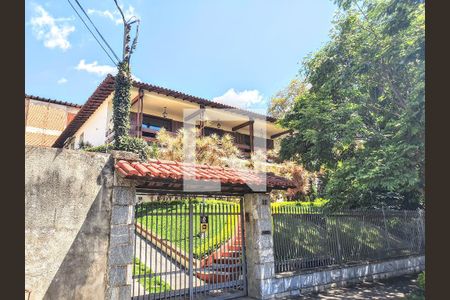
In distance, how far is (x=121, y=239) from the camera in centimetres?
575

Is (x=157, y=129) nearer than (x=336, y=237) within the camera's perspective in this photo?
No

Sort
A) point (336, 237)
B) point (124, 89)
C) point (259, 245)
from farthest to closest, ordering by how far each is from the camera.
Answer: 1. point (336, 237)
2. point (259, 245)
3. point (124, 89)

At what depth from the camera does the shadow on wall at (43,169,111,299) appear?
5.13 metres

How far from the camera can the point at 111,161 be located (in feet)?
19.5

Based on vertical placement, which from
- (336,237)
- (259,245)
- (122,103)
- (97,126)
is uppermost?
(97,126)

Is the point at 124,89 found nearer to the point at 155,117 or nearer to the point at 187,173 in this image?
the point at 187,173

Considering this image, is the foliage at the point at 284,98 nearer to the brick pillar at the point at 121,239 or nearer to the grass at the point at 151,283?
the grass at the point at 151,283

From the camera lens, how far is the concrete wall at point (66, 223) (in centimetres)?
498

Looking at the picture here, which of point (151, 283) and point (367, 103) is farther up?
point (367, 103)

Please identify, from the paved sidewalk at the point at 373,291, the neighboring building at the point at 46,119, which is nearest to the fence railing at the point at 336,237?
the paved sidewalk at the point at 373,291

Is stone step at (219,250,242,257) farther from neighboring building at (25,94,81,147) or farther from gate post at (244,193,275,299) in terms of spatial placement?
neighboring building at (25,94,81,147)

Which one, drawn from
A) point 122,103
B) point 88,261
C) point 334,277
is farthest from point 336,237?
point 122,103

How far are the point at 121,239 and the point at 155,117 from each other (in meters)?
15.3

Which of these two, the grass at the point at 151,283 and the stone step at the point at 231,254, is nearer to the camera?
the grass at the point at 151,283
